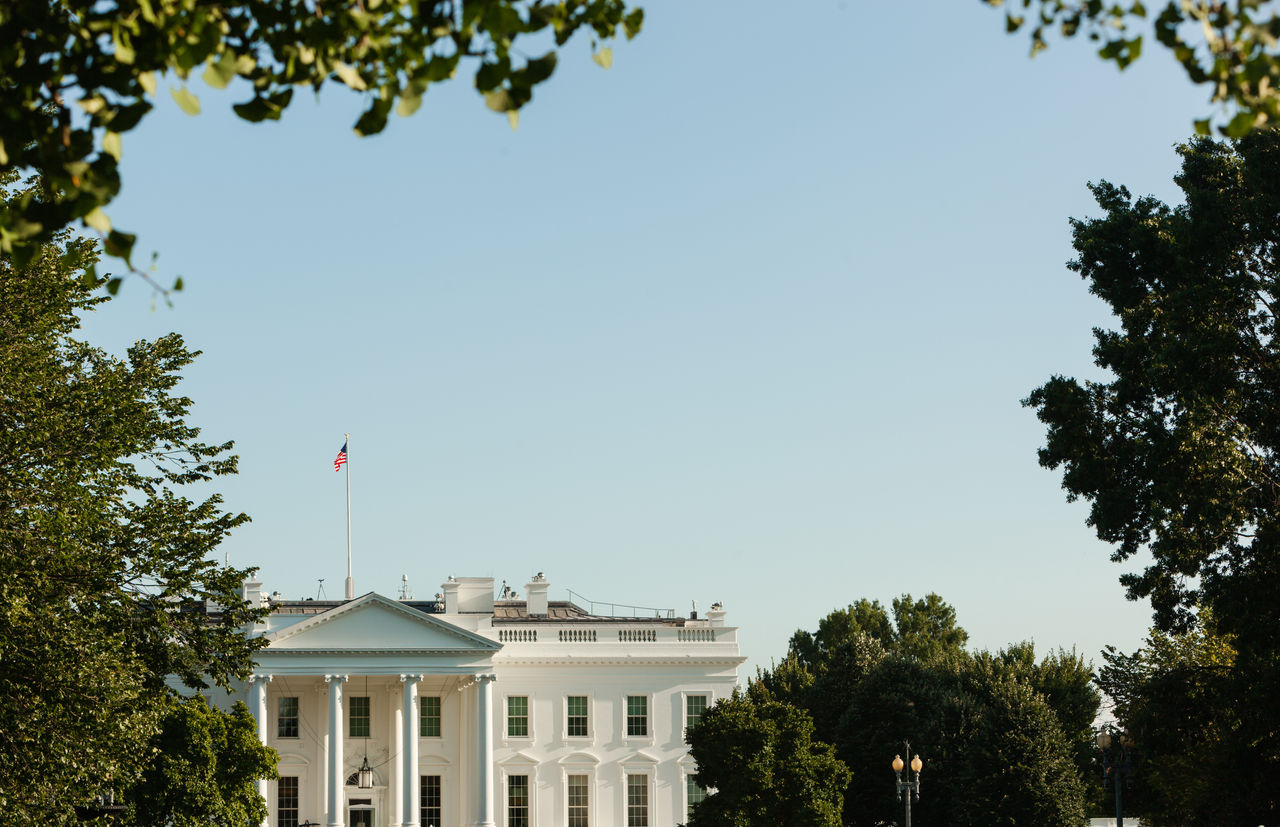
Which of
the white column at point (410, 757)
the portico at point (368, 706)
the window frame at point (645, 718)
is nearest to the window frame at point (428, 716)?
the portico at point (368, 706)

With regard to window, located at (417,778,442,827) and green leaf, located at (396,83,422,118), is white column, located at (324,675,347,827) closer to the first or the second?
window, located at (417,778,442,827)

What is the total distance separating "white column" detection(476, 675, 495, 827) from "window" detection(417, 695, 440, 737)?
126 inches

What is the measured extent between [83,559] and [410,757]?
41.5m

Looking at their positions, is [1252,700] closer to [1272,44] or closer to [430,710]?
[1272,44]

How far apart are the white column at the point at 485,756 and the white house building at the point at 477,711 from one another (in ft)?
0.18

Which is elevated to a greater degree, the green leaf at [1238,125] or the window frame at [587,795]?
the green leaf at [1238,125]

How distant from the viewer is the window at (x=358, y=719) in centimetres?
6256

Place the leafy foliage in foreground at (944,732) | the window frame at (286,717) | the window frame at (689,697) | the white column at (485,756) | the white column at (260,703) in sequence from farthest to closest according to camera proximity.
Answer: the window frame at (689,697) < the window frame at (286,717) < the white column at (485,756) < the white column at (260,703) < the leafy foliage in foreground at (944,732)

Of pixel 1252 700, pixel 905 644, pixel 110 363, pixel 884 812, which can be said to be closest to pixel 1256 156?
pixel 1252 700

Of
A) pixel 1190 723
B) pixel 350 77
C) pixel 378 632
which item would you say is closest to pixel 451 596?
pixel 378 632

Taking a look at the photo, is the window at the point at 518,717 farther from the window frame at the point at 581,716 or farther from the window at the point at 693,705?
the window at the point at 693,705

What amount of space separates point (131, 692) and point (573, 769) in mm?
44393

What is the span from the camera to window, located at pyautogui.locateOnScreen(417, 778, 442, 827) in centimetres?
6225

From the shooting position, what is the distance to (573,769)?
62.5 meters
